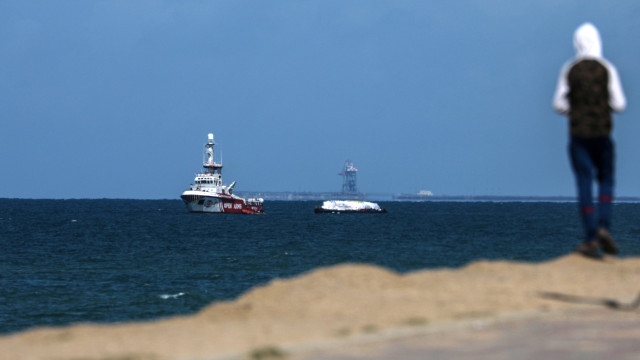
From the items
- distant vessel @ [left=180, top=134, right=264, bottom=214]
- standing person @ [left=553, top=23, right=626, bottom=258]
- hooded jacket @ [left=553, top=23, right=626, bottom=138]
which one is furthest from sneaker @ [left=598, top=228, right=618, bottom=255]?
distant vessel @ [left=180, top=134, right=264, bottom=214]

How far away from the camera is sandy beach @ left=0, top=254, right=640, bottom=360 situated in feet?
27.5

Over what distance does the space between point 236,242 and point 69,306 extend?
4490 cm

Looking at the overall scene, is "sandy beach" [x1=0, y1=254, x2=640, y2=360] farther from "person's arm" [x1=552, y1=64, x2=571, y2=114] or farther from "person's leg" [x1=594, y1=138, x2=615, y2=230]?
"person's arm" [x1=552, y1=64, x2=571, y2=114]

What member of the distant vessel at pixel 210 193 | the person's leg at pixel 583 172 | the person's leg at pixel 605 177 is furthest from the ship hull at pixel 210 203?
the person's leg at pixel 583 172

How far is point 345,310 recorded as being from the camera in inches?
387

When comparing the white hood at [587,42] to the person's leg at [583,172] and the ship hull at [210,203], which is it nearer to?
the person's leg at [583,172]

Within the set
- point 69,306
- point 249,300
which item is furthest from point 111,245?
point 249,300

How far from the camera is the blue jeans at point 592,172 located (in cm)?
1215

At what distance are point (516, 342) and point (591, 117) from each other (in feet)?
16.4

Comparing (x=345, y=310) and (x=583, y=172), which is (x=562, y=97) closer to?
(x=583, y=172)

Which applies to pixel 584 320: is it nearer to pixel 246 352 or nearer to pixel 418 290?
pixel 418 290

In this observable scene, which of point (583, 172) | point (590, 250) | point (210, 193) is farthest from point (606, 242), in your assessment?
point (210, 193)

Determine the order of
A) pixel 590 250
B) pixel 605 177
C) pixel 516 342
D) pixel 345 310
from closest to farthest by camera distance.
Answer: pixel 516 342 → pixel 345 310 → pixel 605 177 → pixel 590 250

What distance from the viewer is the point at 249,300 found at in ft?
37.5
